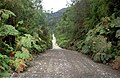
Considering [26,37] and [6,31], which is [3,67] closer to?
[6,31]

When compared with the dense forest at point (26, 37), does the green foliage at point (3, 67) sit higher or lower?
lower

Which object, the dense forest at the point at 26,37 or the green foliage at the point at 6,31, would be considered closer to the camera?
the dense forest at the point at 26,37

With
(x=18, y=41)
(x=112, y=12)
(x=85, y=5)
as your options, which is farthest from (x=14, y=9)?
(x=85, y=5)

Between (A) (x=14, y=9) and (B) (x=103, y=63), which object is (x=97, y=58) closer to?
(B) (x=103, y=63)

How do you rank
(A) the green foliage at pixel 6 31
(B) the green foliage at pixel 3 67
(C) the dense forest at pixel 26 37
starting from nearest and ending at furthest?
(B) the green foliage at pixel 3 67 < (C) the dense forest at pixel 26 37 < (A) the green foliage at pixel 6 31

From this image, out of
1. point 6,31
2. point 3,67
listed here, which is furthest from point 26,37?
point 3,67

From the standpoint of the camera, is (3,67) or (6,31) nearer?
(3,67)

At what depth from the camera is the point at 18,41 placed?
13703mm

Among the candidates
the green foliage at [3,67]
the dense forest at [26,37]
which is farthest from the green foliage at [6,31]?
the green foliage at [3,67]

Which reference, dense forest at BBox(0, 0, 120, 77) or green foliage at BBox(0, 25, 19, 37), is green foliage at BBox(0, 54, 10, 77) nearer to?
dense forest at BBox(0, 0, 120, 77)

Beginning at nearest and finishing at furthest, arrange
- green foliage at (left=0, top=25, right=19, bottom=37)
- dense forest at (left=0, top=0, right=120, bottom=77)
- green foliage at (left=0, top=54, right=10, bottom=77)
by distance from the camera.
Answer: green foliage at (left=0, top=54, right=10, bottom=77)
dense forest at (left=0, top=0, right=120, bottom=77)
green foliage at (left=0, top=25, right=19, bottom=37)

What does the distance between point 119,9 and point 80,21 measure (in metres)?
14.7

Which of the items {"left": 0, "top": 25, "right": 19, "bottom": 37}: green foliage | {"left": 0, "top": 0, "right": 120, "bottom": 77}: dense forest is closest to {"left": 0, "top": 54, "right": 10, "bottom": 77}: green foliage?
{"left": 0, "top": 0, "right": 120, "bottom": 77}: dense forest

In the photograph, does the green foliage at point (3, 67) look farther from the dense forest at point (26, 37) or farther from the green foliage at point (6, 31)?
the green foliage at point (6, 31)
